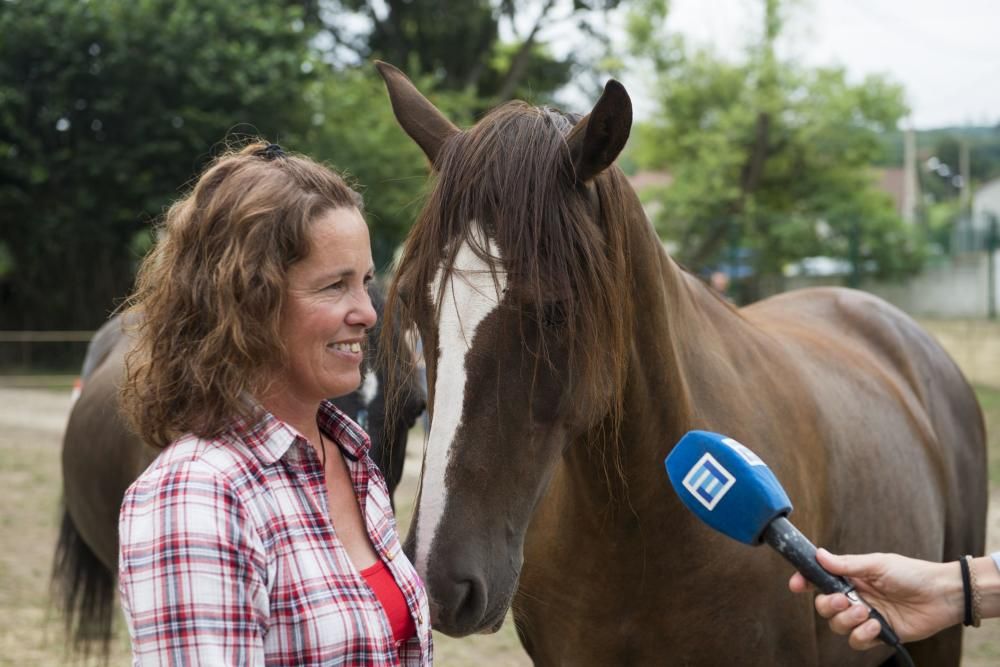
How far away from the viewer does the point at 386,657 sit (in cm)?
133

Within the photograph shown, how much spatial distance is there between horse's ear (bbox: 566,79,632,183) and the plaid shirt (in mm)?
871

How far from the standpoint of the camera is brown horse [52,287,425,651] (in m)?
3.87

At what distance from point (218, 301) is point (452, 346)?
0.56m

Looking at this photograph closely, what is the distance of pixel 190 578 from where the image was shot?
45.0 inches

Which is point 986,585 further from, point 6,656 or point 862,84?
point 862,84

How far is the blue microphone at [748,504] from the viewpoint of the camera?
1.41m

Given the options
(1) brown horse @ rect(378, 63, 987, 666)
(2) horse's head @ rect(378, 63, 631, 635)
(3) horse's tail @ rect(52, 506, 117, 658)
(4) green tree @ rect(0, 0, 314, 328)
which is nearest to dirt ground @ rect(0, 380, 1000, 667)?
(3) horse's tail @ rect(52, 506, 117, 658)

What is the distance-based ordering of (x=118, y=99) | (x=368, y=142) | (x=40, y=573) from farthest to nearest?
(x=368, y=142)
(x=118, y=99)
(x=40, y=573)

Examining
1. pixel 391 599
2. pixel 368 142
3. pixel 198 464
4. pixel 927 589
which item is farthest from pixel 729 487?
pixel 368 142

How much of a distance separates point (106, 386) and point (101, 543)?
0.73 m

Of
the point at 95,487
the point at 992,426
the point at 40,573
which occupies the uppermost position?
the point at 95,487

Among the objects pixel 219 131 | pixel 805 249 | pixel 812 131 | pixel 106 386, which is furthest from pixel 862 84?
pixel 106 386

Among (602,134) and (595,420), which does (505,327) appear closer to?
(595,420)

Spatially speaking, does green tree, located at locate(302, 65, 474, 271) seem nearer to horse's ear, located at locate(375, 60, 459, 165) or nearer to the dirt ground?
the dirt ground
